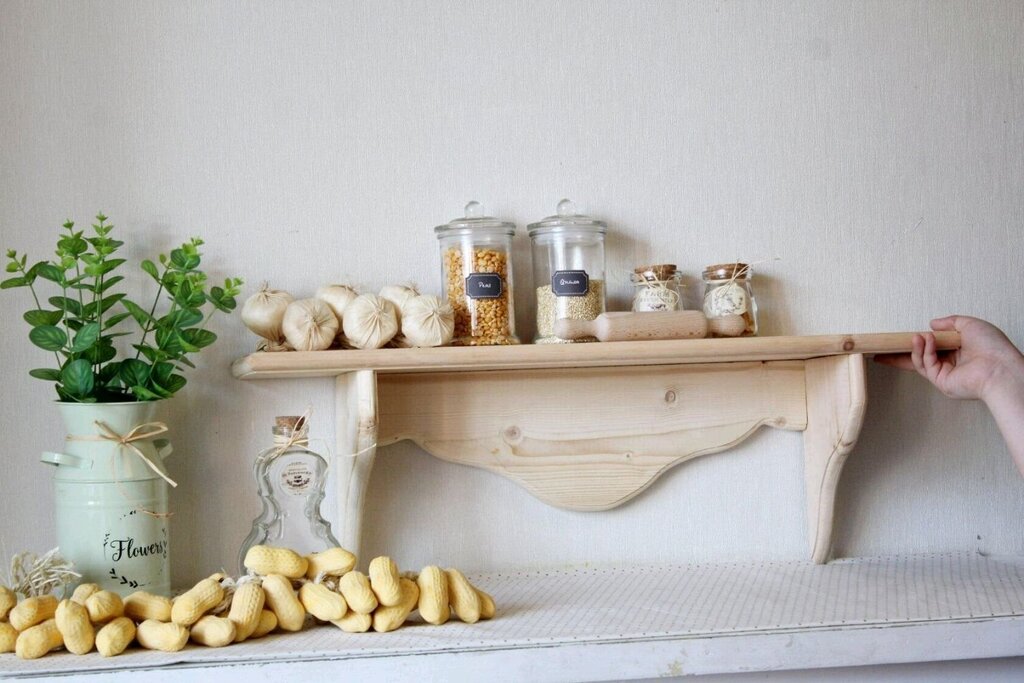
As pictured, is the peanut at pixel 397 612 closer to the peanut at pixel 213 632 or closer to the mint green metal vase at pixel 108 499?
the peanut at pixel 213 632

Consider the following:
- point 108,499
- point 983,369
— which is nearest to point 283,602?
point 108,499

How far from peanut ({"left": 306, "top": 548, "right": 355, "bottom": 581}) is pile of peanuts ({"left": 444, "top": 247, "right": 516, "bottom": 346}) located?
0.91 ft

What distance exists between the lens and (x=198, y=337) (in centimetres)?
110

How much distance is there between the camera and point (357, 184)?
1253mm

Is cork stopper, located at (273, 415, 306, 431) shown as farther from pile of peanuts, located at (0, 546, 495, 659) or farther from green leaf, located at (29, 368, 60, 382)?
green leaf, located at (29, 368, 60, 382)

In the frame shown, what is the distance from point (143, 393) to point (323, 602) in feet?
1.00

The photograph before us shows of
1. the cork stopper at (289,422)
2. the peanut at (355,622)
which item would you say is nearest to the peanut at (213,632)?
the peanut at (355,622)

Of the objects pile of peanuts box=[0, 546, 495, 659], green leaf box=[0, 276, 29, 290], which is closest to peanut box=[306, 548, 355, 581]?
pile of peanuts box=[0, 546, 495, 659]

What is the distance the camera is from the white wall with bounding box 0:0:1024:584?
121 cm

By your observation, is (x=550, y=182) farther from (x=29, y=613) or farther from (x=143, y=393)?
(x=29, y=613)

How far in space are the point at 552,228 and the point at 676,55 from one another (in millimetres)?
314

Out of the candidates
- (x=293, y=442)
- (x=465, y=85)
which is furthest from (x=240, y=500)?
(x=465, y=85)

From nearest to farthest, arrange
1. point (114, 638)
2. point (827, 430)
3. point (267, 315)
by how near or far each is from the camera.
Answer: point (114, 638)
point (267, 315)
point (827, 430)

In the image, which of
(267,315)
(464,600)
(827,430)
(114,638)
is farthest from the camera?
(827,430)
